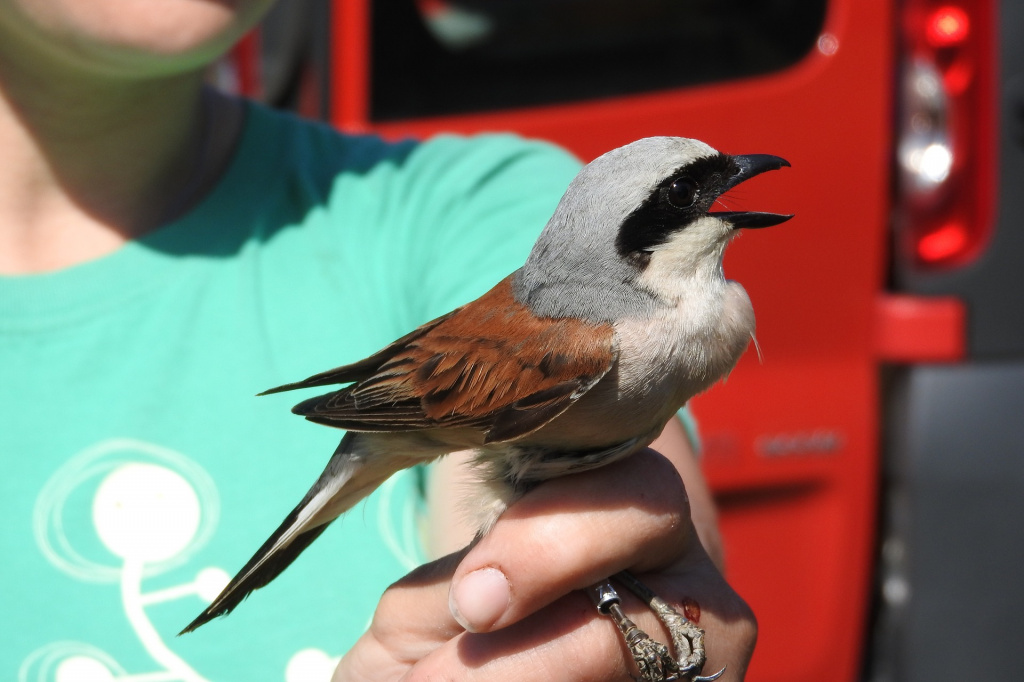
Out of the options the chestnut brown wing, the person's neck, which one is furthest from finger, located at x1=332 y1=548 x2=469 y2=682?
the person's neck

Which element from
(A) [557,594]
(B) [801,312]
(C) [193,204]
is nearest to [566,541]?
(A) [557,594]

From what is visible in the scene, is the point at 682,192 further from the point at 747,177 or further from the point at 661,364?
the point at 661,364

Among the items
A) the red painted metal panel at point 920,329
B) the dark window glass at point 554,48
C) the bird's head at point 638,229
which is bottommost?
the red painted metal panel at point 920,329

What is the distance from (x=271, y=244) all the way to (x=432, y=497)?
1.90 ft

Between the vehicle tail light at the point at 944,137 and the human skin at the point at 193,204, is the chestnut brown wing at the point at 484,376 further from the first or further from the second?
the vehicle tail light at the point at 944,137

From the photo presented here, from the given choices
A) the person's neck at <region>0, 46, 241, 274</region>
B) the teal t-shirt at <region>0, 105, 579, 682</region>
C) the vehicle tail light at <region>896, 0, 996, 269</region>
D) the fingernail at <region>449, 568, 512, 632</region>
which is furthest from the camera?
the vehicle tail light at <region>896, 0, 996, 269</region>

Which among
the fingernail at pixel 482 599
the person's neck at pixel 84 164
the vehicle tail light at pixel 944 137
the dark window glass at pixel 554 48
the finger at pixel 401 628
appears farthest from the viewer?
the dark window glass at pixel 554 48

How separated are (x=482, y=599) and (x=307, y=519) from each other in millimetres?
340

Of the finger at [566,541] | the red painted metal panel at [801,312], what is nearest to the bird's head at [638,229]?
the finger at [566,541]

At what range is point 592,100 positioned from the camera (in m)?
3.31

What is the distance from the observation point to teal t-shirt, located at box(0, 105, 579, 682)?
1661mm

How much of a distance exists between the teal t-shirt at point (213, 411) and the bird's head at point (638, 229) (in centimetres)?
32

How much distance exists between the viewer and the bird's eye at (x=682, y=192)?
1473mm

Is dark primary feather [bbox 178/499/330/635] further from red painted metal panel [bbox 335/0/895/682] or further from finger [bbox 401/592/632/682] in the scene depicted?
red painted metal panel [bbox 335/0/895/682]
